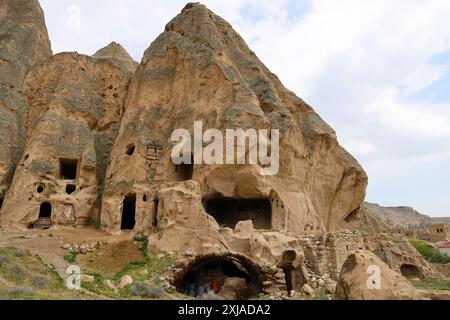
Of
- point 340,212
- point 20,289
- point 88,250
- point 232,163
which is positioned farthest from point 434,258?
point 20,289

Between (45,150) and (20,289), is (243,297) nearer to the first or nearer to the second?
(20,289)

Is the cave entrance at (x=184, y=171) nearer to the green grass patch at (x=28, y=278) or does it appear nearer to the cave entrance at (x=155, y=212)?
the cave entrance at (x=155, y=212)

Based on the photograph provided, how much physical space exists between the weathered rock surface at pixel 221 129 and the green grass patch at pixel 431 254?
1114cm

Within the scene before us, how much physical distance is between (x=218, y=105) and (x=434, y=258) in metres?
25.1

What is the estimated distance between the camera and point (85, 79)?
25859 mm

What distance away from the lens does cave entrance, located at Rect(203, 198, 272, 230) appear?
68.5 ft

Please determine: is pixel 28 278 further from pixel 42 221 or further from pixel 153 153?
pixel 153 153

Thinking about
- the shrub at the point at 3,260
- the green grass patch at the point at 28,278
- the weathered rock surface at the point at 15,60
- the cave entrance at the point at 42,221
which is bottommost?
the green grass patch at the point at 28,278

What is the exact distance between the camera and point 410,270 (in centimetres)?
2436

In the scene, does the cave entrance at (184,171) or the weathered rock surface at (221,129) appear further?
the cave entrance at (184,171)

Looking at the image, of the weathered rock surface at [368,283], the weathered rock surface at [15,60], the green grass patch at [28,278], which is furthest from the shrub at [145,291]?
the weathered rock surface at [15,60]

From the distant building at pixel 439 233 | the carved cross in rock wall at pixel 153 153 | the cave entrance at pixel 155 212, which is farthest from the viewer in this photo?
the distant building at pixel 439 233

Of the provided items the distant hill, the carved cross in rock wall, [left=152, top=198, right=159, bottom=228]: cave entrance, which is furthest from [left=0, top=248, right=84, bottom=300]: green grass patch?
the distant hill

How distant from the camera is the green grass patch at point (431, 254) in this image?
32.6 metres
